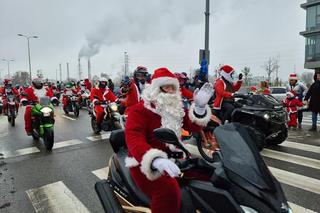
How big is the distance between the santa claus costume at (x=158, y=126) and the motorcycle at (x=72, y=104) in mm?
12696

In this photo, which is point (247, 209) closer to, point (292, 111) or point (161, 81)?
point (161, 81)

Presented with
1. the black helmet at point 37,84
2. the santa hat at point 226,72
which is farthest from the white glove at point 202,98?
the black helmet at point 37,84

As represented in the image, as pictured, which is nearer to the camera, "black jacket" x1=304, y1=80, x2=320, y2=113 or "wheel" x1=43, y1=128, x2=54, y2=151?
"wheel" x1=43, y1=128, x2=54, y2=151

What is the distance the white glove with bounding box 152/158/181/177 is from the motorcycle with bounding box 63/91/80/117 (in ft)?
44.0

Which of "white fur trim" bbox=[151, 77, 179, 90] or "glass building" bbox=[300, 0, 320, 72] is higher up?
"glass building" bbox=[300, 0, 320, 72]

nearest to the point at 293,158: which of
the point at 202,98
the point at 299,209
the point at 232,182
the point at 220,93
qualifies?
the point at 220,93

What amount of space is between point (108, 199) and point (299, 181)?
131 inches

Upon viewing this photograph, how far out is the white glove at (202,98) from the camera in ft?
9.70

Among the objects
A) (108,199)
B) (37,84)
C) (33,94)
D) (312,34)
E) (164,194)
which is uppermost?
(312,34)

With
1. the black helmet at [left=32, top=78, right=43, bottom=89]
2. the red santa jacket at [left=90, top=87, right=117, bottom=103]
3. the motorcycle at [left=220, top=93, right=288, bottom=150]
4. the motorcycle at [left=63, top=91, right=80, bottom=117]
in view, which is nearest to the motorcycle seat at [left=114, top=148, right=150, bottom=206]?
the motorcycle at [left=220, top=93, right=288, bottom=150]

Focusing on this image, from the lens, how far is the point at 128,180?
284cm

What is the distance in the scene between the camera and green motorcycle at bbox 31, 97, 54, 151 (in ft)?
23.9

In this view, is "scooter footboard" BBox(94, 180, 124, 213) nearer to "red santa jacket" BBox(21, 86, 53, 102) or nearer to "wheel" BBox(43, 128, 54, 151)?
"wheel" BBox(43, 128, 54, 151)

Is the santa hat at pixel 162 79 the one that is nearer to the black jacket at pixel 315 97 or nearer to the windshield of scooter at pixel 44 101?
the windshield of scooter at pixel 44 101
